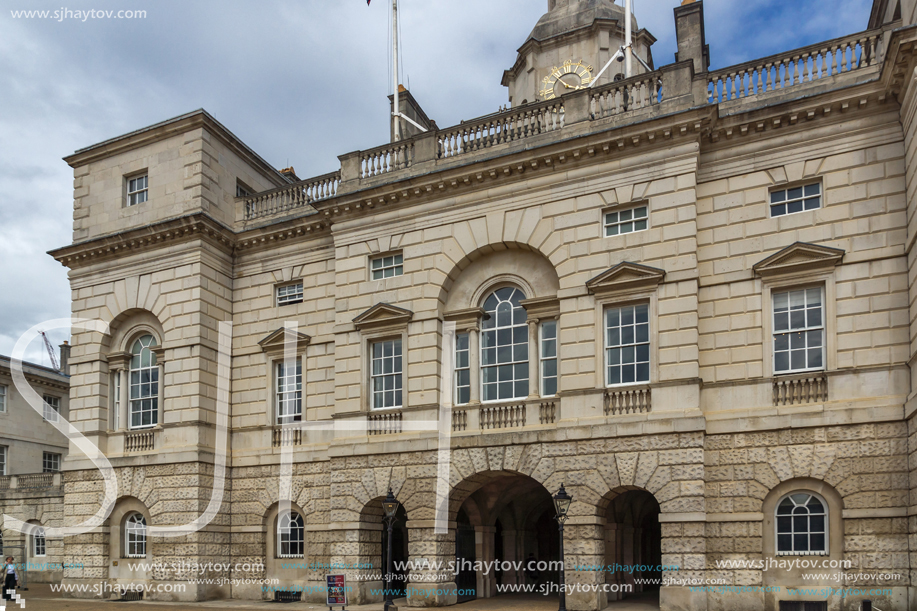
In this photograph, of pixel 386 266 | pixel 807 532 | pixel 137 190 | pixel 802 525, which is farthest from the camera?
pixel 137 190

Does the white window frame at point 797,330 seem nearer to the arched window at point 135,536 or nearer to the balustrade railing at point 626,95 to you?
the balustrade railing at point 626,95

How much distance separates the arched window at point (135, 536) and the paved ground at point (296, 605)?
1.92 metres

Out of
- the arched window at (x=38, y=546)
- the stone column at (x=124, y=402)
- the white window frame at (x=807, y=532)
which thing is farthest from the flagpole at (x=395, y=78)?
the arched window at (x=38, y=546)

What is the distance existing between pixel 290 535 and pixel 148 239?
1157 centimetres

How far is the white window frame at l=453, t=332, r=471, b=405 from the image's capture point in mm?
24188

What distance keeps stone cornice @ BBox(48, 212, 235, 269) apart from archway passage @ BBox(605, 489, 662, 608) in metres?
16.3

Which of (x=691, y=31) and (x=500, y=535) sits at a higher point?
(x=691, y=31)

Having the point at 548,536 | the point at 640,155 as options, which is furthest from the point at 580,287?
the point at 548,536

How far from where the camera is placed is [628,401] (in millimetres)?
21484

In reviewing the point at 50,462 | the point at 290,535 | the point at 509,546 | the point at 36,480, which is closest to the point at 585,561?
the point at 509,546

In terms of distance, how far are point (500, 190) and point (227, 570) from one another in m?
15.5

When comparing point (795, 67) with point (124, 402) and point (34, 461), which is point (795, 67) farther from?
point (34, 461)

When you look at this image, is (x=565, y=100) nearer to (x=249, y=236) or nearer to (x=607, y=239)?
(x=607, y=239)

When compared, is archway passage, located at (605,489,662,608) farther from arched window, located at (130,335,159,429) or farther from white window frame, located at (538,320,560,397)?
arched window, located at (130,335,159,429)
